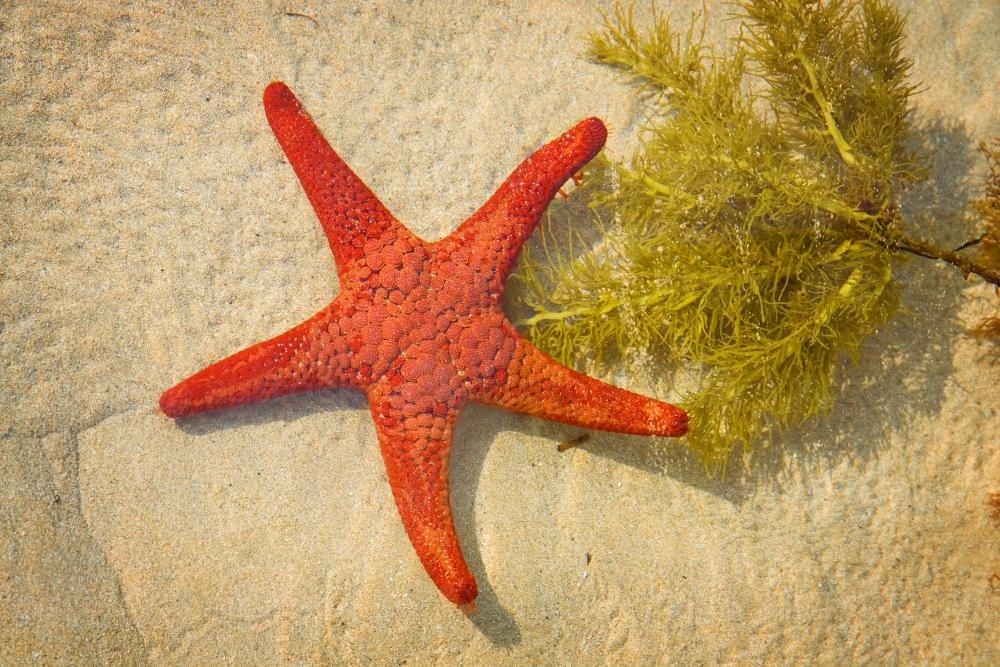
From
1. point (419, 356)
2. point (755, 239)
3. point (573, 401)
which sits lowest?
point (419, 356)

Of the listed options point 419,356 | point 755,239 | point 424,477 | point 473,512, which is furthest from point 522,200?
point 473,512

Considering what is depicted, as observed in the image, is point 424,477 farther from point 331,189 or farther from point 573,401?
point 331,189

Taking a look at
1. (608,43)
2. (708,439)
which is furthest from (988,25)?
(708,439)

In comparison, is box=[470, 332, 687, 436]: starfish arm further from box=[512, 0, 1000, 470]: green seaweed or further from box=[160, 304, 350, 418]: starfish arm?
box=[160, 304, 350, 418]: starfish arm

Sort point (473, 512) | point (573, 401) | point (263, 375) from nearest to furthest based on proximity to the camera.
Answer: point (263, 375) → point (573, 401) → point (473, 512)

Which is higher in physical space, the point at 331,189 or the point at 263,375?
the point at 331,189

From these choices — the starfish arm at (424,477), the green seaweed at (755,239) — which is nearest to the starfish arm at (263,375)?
the starfish arm at (424,477)
